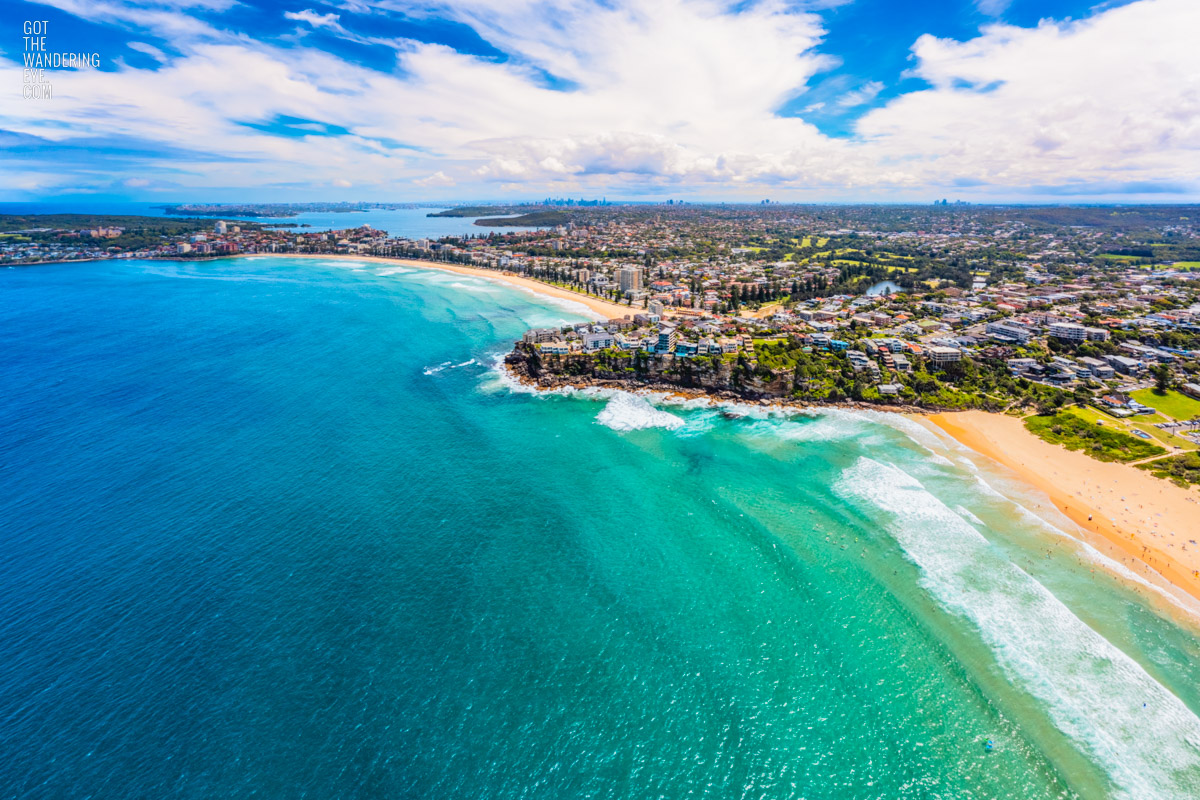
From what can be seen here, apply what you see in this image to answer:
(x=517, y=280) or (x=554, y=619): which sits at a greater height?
(x=517, y=280)

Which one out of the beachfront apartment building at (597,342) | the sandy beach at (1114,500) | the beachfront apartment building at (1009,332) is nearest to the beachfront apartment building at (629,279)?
the beachfront apartment building at (597,342)

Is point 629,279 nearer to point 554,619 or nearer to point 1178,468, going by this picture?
point 1178,468

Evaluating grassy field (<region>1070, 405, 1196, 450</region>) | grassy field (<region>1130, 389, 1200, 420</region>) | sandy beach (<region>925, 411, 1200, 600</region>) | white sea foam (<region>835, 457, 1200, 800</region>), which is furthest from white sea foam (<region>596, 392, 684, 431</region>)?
grassy field (<region>1130, 389, 1200, 420</region>)

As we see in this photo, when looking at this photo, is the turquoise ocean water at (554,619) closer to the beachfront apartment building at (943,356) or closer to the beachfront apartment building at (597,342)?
the beachfront apartment building at (597,342)

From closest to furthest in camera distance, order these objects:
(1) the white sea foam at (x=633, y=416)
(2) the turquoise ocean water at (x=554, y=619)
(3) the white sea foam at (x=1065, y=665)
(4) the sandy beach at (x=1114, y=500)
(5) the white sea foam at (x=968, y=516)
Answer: (2) the turquoise ocean water at (x=554, y=619) → (3) the white sea foam at (x=1065, y=665) → (4) the sandy beach at (x=1114, y=500) → (5) the white sea foam at (x=968, y=516) → (1) the white sea foam at (x=633, y=416)

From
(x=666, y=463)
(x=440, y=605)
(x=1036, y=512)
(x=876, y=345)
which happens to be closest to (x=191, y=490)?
(x=440, y=605)

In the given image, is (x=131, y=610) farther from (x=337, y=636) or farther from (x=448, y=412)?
(x=448, y=412)

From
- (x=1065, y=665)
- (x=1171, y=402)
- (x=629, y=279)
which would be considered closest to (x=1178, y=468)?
(x=1171, y=402)
